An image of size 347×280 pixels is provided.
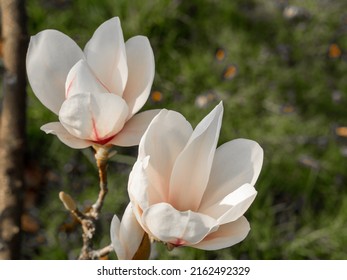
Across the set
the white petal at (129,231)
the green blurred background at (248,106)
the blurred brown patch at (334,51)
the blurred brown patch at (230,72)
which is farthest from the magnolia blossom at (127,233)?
the blurred brown patch at (334,51)

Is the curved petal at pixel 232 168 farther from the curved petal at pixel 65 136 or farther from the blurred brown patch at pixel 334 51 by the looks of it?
the blurred brown patch at pixel 334 51

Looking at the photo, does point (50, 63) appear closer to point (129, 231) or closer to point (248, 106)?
point (129, 231)

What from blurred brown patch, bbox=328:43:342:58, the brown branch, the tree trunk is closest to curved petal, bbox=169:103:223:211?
the brown branch

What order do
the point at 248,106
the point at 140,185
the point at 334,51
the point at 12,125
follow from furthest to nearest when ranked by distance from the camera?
1. the point at 334,51
2. the point at 248,106
3. the point at 12,125
4. the point at 140,185

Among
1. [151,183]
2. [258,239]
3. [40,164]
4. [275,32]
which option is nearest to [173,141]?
[151,183]

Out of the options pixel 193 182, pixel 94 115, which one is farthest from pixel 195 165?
pixel 94 115
